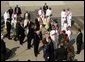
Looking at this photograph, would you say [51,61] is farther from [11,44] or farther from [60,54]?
[11,44]

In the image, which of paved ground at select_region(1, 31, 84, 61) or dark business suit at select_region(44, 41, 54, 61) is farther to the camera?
paved ground at select_region(1, 31, 84, 61)

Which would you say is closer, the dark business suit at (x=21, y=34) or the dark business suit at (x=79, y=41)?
the dark business suit at (x=79, y=41)

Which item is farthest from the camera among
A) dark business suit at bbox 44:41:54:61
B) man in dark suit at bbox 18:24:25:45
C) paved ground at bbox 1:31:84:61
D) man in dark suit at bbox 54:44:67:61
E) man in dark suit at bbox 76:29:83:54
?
man in dark suit at bbox 18:24:25:45

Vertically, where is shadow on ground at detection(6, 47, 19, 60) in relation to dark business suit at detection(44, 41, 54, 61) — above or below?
below

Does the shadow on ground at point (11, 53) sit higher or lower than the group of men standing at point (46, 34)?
lower

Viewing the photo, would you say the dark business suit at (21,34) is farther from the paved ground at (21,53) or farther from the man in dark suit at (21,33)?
the paved ground at (21,53)

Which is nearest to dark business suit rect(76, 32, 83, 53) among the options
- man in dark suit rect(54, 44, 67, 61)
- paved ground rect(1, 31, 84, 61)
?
paved ground rect(1, 31, 84, 61)

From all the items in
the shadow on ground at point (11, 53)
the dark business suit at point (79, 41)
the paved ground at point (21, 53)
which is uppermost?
the dark business suit at point (79, 41)

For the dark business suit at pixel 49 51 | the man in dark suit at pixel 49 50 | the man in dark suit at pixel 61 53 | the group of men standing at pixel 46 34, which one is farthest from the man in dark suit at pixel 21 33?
the man in dark suit at pixel 61 53

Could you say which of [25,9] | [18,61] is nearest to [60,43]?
[18,61]

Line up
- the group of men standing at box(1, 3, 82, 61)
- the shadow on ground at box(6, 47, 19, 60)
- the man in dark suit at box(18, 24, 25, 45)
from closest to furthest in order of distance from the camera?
the group of men standing at box(1, 3, 82, 61) < the shadow on ground at box(6, 47, 19, 60) < the man in dark suit at box(18, 24, 25, 45)

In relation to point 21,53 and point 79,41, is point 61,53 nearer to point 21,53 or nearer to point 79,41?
point 79,41

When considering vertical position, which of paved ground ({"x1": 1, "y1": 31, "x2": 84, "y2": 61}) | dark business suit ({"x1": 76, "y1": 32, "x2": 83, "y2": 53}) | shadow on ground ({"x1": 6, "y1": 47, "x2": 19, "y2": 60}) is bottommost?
paved ground ({"x1": 1, "y1": 31, "x2": 84, "y2": 61})

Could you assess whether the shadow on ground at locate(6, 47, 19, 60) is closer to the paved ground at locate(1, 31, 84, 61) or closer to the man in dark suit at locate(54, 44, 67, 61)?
the paved ground at locate(1, 31, 84, 61)
